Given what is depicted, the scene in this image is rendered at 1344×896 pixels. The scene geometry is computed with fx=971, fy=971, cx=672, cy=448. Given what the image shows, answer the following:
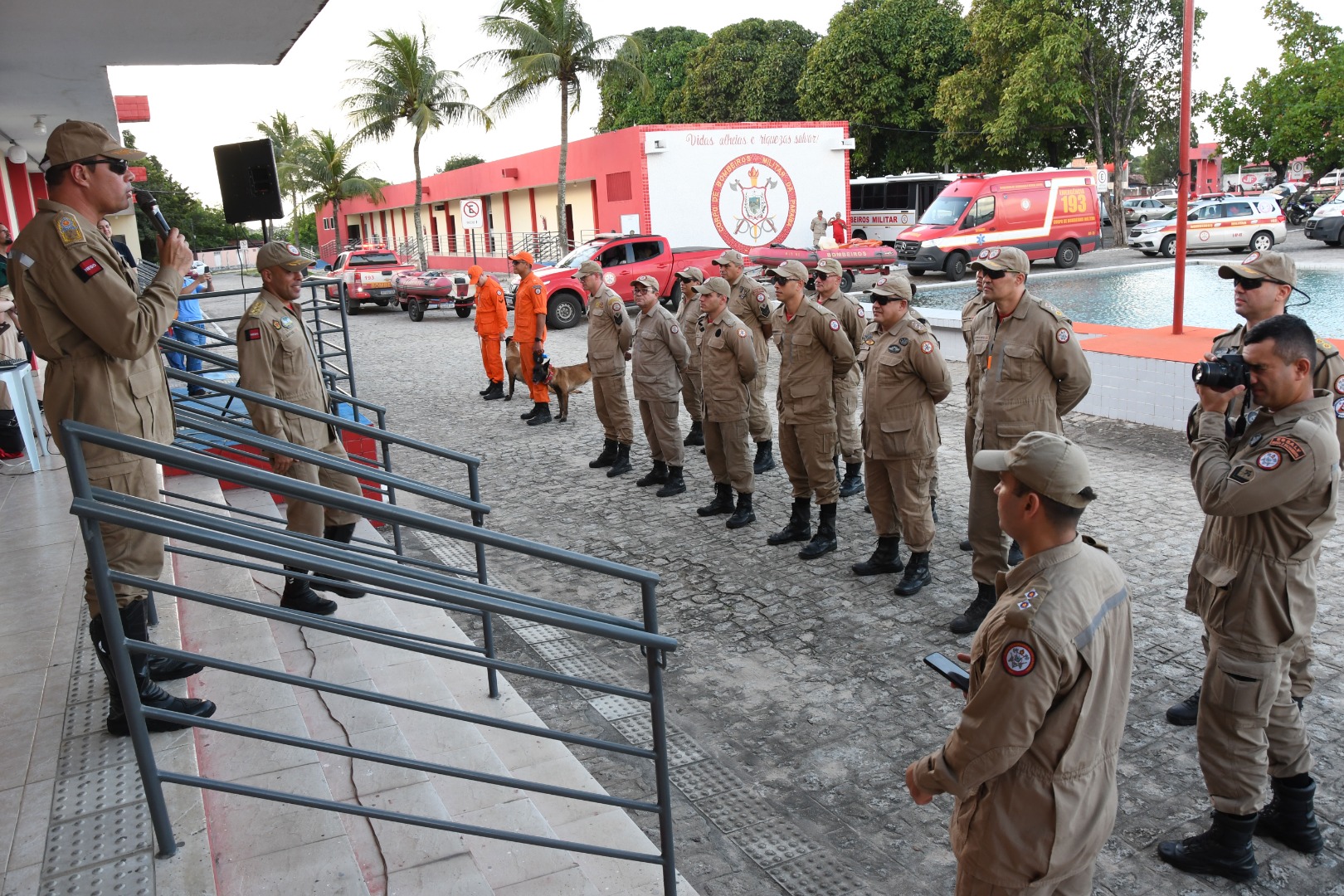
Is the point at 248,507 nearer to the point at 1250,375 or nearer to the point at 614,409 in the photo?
the point at 614,409

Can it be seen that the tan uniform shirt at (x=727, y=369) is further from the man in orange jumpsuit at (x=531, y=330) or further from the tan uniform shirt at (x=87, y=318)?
the tan uniform shirt at (x=87, y=318)

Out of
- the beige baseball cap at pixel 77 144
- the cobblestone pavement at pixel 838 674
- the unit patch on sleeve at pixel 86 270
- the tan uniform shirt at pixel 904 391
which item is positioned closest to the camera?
the unit patch on sleeve at pixel 86 270

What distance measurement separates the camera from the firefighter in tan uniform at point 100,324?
10.1ft

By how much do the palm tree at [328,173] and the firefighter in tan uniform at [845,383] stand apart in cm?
4552

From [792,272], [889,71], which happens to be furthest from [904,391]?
[889,71]

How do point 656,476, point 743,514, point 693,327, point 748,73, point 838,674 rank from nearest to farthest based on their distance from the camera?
point 838,674
point 743,514
point 656,476
point 693,327
point 748,73

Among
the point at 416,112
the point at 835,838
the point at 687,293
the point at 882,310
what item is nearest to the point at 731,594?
the point at 882,310

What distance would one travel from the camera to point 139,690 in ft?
10.2

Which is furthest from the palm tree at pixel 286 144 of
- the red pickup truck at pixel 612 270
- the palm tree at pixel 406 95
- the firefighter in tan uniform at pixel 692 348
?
the firefighter in tan uniform at pixel 692 348

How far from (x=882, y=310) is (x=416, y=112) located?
33.4 m

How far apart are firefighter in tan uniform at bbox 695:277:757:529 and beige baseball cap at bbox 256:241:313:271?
331 cm

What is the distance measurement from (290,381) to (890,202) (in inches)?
1184

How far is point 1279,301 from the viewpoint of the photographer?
13.3ft

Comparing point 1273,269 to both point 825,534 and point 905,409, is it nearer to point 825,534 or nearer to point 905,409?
point 905,409
